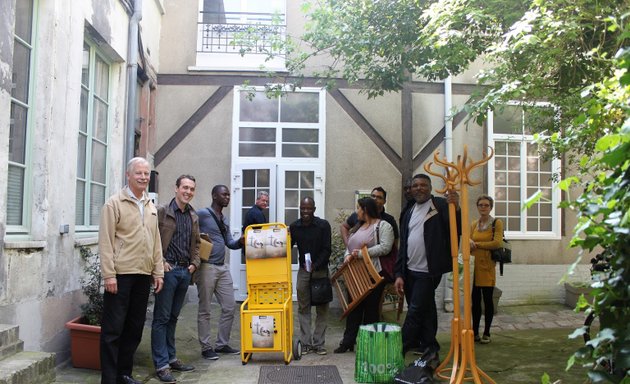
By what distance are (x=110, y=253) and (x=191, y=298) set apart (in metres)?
4.96

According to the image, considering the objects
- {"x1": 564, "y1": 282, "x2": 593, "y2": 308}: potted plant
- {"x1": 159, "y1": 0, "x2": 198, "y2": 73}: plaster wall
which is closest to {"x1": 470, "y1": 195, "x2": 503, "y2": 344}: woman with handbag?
{"x1": 564, "y1": 282, "x2": 593, "y2": 308}: potted plant

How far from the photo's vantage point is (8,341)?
3.94 meters

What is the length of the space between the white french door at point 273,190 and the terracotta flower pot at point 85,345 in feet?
13.4

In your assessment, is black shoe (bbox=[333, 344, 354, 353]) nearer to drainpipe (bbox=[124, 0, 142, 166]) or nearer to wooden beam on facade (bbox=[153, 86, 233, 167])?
drainpipe (bbox=[124, 0, 142, 166])

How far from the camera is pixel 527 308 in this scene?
9.48 m

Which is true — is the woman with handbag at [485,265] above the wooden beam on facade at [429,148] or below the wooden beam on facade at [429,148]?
below

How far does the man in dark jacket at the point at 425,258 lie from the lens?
5.12 metres

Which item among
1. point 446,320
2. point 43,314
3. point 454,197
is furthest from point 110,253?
point 446,320

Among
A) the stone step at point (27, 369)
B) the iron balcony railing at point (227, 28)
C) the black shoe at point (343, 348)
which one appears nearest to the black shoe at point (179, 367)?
the stone step at point (27, 369)

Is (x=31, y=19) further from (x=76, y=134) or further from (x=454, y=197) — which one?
(x=454, y=197)

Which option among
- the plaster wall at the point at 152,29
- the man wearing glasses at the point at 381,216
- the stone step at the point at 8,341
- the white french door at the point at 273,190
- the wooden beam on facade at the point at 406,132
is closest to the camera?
the stone step at the point at 8,341

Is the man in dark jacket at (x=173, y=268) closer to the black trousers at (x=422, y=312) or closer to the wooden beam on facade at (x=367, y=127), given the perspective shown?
the black trousers at (x=422, y=312)

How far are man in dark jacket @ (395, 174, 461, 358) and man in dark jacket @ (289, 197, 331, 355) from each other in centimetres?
114

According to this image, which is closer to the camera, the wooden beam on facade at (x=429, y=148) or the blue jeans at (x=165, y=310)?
the blue jeans at (x=165, y=310)
